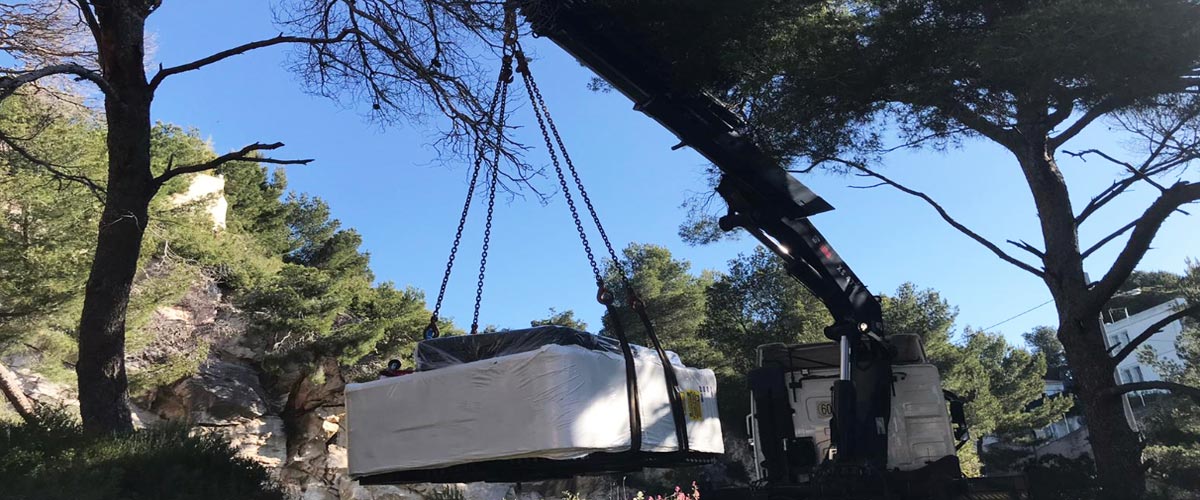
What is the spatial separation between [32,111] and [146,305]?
3.78 meters

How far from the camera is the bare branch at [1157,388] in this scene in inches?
251

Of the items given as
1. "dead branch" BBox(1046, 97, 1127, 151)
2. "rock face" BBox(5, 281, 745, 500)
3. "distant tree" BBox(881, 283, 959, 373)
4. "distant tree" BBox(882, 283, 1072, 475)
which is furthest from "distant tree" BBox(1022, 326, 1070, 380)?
"dead branch" BBox(1046, 97, 1127, 151)

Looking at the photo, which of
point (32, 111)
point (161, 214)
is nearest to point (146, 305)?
point (161, 214)

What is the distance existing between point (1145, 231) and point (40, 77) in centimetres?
840

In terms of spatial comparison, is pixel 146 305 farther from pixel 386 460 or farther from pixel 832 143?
pixel 832 143

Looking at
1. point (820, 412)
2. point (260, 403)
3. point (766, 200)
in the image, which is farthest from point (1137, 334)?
point (766, 200)

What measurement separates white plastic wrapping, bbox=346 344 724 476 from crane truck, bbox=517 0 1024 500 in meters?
2.54

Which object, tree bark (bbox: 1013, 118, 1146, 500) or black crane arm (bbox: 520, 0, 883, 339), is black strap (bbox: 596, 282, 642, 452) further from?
tree bark (bbox: 1013, 118, 1146, 500)

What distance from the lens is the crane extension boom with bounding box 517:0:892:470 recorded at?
18.9 ft

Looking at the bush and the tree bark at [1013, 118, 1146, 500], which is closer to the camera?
the bush

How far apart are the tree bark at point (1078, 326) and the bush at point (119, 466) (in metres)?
7.38

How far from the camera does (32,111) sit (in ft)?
28.5

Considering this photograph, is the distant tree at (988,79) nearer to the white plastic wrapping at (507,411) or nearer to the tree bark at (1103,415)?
the tree bark at (1103,415)

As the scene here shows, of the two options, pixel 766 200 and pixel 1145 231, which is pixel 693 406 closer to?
pixel 766 200
